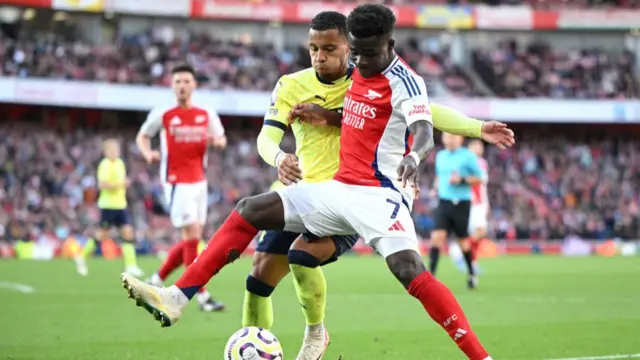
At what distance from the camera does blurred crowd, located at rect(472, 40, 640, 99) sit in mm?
39438

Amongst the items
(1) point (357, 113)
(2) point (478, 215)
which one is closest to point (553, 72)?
(2) point (478, 215)

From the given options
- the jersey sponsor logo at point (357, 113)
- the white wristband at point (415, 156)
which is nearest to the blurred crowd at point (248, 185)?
the jersey sponsor logo at point (357, 113)

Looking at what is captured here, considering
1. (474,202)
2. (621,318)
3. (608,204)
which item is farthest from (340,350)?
(608,204)

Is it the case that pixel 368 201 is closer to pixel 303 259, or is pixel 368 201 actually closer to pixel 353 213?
pixel 353 213

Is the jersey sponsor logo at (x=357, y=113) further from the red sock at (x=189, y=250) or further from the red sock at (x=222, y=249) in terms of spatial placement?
the red sock at (x=189, y=250)

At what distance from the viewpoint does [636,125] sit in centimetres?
4188

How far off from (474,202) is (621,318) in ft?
26.2

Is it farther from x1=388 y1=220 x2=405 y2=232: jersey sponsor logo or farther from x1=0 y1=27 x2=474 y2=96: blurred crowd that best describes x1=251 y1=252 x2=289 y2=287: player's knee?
x1=0 y1=27 x2=474 y2=96: blurred crowd

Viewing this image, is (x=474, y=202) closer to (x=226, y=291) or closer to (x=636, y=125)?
(x=226, y=291)

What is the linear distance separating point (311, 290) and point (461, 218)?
8996mm

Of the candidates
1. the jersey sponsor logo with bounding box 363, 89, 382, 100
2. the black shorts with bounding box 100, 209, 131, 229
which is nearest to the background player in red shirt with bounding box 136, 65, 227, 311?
the black shorts with bounding box 100, 209, 131, 229

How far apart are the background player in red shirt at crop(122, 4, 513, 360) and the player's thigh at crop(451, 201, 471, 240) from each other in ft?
30.7

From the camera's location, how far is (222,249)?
5934 mm

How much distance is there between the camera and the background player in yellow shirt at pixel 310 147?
636 centimetres
